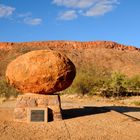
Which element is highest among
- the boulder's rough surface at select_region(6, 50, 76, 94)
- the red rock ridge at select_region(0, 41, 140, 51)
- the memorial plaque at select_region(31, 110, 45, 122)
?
the red rock ridge at select_region(0, 41, 140, 51)

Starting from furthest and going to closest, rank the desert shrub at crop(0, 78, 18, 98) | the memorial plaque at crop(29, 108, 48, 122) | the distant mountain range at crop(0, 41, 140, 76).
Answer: the distant mountain range at crop(0, 41, 140, 76) < the desert shrub at crop(0, 78, 18, 98) < the memorial plaque at crop(29, 108, 48, 122)

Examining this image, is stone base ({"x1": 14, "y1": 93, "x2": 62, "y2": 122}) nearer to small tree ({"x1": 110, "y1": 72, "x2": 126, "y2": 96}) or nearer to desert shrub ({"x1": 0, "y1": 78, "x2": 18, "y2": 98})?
desert shrub ({"x1": 0, "y1": 78, "x2": 18, "y2": 98})

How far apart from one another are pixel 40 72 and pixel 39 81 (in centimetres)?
38

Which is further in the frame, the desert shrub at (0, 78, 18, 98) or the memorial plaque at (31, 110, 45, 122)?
the desert shrub at (0, 78, 18, 98)

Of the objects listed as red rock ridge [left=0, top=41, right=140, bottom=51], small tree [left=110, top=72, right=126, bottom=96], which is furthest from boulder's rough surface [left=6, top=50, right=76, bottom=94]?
red rock ridge [left=0, top=41, right=140, bottom=51]

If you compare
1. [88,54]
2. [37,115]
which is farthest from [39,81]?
[88,54]

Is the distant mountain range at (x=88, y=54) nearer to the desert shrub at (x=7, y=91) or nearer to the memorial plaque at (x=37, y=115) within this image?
the desert shrub at (x=7, y=91)

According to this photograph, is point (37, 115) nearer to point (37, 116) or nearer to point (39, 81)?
point (37, 116)

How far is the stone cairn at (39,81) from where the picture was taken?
14.6 metres

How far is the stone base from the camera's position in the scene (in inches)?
575

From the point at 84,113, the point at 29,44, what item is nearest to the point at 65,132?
the point at 84,113

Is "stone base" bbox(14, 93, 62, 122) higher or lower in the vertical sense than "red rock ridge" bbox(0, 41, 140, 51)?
lower

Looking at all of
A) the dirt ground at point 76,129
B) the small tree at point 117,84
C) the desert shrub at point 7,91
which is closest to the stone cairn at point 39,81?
the dirt ground at point 76,129

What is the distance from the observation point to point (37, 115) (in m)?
14.5
